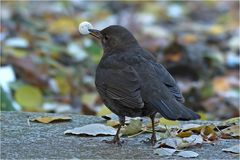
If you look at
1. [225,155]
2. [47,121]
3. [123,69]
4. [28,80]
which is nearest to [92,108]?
[28,80]

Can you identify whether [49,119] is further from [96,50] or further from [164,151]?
[96,50]

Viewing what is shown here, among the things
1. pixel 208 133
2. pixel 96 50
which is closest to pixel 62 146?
pixel 208 133

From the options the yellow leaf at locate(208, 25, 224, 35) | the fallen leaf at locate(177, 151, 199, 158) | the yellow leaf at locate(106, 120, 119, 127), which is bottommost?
the fallen leaf at locate(177, 151, 199, 158)

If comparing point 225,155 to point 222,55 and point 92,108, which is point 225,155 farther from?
point 222,55

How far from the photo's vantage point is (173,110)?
4430 mm

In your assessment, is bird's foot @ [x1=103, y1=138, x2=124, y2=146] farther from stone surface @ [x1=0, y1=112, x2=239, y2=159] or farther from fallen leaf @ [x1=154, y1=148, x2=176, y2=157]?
fallen leaf @ [x1=154, y1=148, x2=176, y2=157]

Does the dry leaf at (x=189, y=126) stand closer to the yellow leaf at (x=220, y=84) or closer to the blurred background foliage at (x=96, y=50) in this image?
the blurred background foliage at (x=96, y=50)

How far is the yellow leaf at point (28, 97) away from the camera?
677 cm

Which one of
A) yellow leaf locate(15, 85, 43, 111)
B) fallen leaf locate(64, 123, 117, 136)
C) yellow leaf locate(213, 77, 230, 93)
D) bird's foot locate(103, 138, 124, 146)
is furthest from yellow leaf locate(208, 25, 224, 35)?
bird's foot locate(103, 138, 124, 146)

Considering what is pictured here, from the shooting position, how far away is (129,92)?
464cm

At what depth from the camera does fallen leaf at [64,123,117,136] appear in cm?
493

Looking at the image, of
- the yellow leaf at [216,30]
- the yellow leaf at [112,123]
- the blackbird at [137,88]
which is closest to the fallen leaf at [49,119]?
the yellow leaf at [112,123]

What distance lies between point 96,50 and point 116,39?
11.4 feet

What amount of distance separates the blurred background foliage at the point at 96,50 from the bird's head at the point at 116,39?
90cm
